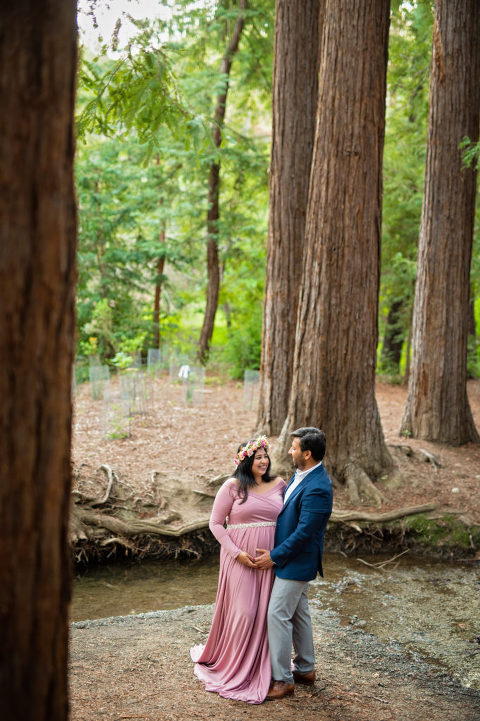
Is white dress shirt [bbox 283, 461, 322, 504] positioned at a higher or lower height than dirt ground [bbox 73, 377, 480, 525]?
higher

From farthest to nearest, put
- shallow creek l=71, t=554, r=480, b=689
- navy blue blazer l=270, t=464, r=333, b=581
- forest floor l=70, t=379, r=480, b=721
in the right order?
1. shallow creek l=71, t=554, r=480, b=689
2. navy blue blazer l=270, t=464, r=333, b=581
3. forest floor l=70, t=379, r=480, b=721

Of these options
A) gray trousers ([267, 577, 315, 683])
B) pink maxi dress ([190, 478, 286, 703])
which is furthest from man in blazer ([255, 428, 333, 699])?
pink maxi dress ([190, 478, 286, 703])

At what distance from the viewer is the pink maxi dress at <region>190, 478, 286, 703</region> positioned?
15.7 ft

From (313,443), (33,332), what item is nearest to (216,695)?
(313,443)

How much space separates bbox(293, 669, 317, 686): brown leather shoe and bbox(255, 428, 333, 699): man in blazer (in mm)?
144

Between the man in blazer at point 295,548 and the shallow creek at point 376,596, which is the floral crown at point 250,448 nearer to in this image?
the man in blazer at point 295,548

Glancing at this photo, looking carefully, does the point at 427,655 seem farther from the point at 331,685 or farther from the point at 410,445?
the point at 410,445

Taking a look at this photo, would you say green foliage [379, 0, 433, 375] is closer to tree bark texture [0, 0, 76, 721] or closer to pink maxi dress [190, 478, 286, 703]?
pink maxi dress [190, 478, 286, 703]

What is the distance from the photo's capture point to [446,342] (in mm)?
11484

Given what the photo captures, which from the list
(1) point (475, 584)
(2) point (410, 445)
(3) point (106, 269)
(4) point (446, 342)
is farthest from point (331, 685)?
(3) point (106, 269)

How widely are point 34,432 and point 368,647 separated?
15.8 feet

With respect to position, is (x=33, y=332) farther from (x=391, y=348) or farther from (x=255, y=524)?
(x=391, y=348)

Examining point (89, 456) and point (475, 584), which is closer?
point (475, 584)

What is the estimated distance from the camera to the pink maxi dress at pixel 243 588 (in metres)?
4.78
